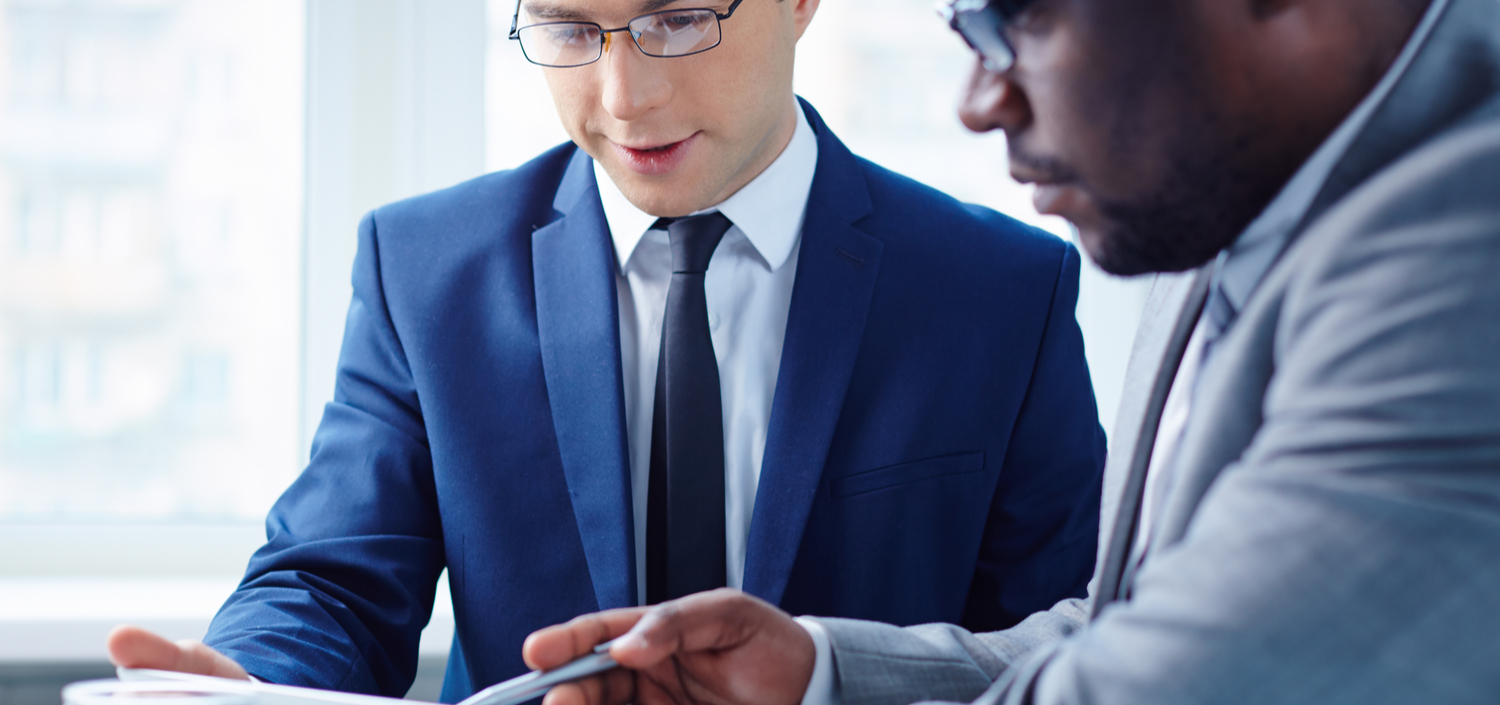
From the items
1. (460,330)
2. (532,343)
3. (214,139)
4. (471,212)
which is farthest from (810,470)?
(214,139)

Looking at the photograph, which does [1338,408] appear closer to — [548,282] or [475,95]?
[548,282]

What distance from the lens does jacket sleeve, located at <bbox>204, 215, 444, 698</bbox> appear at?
3.93ft

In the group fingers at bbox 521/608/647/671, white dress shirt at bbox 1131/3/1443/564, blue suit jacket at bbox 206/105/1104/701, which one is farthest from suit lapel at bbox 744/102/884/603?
white dress shirt at bbox 1131/3/1443/564

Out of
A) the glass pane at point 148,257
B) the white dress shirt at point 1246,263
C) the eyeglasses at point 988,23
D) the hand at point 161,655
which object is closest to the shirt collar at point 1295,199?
the white dress shirt at point 1246,263

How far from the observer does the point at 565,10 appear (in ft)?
4.22

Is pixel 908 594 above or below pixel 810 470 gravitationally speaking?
below

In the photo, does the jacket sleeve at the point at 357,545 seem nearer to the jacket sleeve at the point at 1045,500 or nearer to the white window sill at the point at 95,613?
the white window sill at the point at 95,613

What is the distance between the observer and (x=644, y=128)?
4.30 ft

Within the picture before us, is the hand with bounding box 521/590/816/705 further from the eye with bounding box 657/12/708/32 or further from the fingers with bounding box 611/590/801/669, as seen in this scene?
the eye with bounding box 657/12/708/32

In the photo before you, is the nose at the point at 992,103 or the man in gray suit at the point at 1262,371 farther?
the nose at the point at 992,103

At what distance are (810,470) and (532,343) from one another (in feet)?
1.33

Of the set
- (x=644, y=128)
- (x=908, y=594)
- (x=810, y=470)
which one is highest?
(x=644, y=128)

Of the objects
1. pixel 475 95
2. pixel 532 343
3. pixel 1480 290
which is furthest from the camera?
pixel 475 95

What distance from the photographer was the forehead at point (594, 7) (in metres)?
1.26
